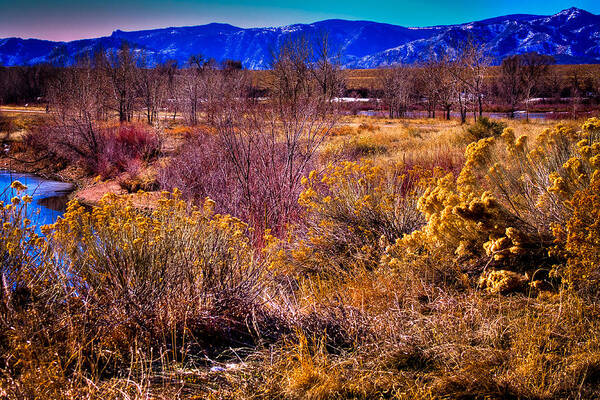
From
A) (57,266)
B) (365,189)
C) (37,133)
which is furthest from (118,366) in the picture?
(37,133)

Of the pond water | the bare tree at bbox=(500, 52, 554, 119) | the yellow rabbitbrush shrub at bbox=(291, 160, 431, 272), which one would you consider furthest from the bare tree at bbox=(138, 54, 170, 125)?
the bare tree at bbox=(500, 52, 554, 119)

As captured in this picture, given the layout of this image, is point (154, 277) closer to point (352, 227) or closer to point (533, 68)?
point (352, 227)

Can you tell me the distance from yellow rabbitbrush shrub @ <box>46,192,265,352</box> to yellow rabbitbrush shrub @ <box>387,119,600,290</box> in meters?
1.74

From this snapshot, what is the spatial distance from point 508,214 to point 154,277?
335cm

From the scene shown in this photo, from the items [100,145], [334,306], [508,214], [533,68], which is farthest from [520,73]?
[334,306]

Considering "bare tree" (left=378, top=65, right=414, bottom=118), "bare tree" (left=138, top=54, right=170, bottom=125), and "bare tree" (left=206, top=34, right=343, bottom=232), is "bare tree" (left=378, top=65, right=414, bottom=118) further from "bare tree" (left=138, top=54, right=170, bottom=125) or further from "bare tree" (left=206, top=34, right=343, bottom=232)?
"bare tree" (left=206, top=34, right=343, bottom=232)

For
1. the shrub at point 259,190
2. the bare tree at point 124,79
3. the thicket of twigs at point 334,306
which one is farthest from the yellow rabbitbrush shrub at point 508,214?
the bare tree at point 124,79

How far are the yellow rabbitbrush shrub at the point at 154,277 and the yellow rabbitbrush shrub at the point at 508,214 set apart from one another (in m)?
1.74

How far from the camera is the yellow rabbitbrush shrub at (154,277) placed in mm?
3143

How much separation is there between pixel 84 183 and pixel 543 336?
18975mm

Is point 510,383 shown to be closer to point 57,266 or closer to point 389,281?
point 389,281

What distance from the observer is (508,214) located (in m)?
3.94

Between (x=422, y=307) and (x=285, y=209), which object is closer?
(x=422, y=307)

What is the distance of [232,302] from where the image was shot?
356 centimetres
